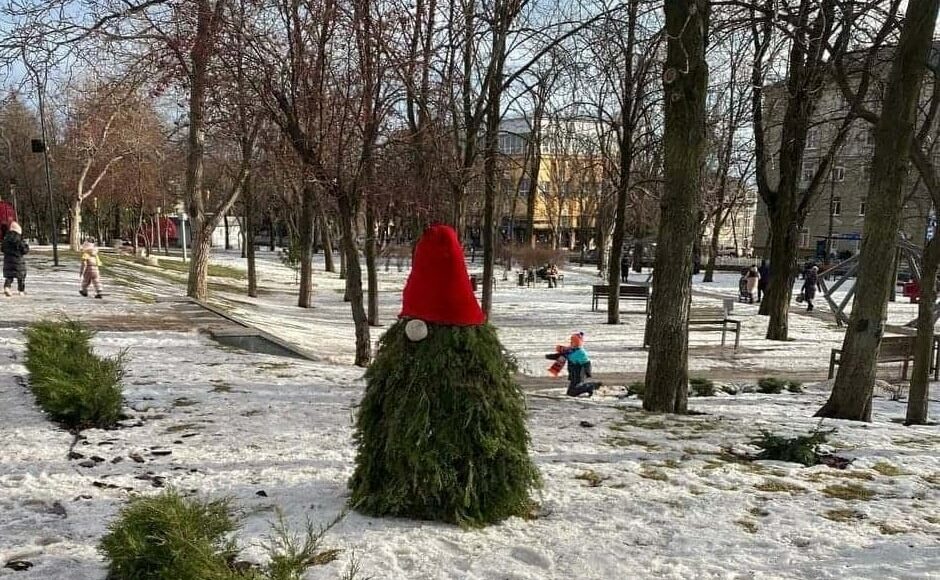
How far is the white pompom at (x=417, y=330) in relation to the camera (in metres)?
3.50

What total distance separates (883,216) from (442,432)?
20.7 feet

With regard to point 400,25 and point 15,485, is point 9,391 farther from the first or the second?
point 400,25

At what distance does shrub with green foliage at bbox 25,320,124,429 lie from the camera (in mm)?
5121

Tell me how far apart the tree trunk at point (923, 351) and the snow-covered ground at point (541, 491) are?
0.34 m

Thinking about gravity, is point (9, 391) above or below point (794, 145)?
below

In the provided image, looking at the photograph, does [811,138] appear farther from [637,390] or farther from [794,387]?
[637,390]

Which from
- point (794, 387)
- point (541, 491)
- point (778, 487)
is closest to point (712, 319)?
point (794, 387)

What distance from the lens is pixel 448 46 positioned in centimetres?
1127

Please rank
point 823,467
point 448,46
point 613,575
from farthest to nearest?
point 448,46 < point 823,467 < point 613,575

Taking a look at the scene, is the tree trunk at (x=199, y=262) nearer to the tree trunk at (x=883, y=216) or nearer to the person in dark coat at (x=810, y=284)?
the tree trunk at (x=883, y=216)

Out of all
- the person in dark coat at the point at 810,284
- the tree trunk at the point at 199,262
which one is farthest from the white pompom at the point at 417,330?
the person in dark coat at the point at 810,284

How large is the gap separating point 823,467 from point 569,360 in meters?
4.25

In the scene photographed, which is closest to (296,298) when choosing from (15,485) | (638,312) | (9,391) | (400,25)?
(638,312)

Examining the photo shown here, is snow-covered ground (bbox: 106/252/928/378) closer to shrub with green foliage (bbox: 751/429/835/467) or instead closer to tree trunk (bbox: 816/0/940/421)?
tree trunk (bbox: 816/0/940/421)
